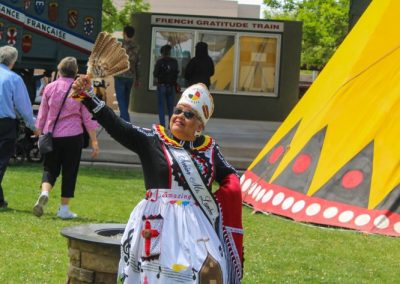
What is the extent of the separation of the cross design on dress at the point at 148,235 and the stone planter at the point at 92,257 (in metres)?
0.78

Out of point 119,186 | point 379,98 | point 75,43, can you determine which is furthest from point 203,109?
point 75,43

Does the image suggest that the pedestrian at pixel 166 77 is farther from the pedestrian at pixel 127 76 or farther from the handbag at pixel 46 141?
the handbag at pixel 46 141

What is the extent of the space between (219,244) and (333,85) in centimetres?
710

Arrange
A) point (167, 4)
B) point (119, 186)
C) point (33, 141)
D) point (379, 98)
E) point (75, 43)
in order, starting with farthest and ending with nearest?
point (167, 4)
point (75, 43)
point (33, 141)
point (119, 186)
point (379, 98)

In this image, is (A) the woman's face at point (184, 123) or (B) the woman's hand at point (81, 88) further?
(A) the woman's face at point (184, 123)

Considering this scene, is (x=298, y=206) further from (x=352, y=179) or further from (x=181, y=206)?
(x=181, y=206)

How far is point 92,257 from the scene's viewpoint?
5.41 metres

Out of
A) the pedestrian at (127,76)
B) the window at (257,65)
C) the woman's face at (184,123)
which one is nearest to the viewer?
the woman's face at (184,123)

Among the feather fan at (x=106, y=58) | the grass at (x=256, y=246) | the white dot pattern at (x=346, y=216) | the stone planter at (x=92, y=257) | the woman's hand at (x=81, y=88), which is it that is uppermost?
the feather fan at (x=106, y=58)

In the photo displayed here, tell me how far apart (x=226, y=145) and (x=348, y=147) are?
22.2ft

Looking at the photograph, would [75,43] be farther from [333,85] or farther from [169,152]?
[169,152]

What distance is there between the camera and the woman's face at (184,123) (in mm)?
4793

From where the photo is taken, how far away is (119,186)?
13031 millimetres

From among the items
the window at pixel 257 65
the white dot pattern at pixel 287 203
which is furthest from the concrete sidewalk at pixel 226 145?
the white dot pattern at pixel 287 203
